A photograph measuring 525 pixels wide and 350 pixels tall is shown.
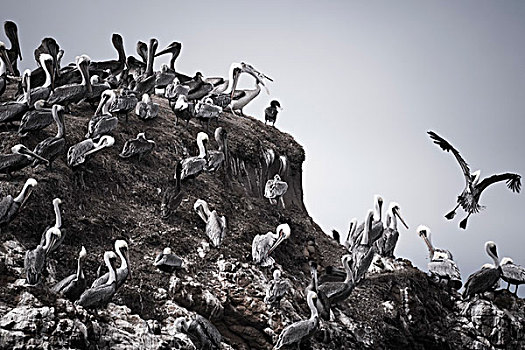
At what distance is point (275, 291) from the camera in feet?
48.7

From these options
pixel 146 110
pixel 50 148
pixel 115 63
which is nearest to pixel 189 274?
pixel 50 148

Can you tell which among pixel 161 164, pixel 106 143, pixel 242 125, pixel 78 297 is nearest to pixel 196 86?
pixel 242 125

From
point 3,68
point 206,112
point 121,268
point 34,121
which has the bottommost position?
point 121,268

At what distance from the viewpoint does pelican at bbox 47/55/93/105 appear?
18045mm

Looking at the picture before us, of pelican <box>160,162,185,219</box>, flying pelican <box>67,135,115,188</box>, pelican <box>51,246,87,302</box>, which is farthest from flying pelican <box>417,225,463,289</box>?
pelican <box>51,246,87,302</box>

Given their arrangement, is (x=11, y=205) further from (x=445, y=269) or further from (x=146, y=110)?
(x=445, y=269)

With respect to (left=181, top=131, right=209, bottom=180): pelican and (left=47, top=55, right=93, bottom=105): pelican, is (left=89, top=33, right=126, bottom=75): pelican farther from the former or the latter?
(left=181, top=131, right=209, bottom=180): pelican

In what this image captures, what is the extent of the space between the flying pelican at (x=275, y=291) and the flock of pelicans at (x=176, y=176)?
18 millimetres

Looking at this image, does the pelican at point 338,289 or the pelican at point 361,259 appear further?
the pelican at point 361,259

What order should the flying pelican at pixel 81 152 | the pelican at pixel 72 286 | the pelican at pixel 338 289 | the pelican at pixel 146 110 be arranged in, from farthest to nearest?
the pelican at pixel 146 110 → the pelican at pixel 338 289 → the flying pelican at pixel 81 152 → the pelican at pixel 72 286

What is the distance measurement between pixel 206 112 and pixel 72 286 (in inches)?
321

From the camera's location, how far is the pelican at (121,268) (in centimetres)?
1290

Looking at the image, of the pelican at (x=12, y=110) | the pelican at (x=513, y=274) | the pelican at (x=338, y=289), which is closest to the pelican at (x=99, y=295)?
the pelican at (x=338, y=289)

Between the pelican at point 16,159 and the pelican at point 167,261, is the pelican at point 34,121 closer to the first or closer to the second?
the pelican at point 16,159
